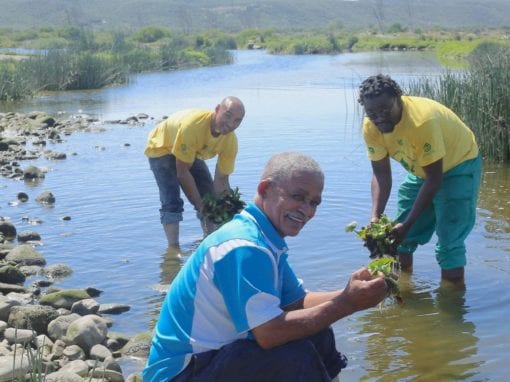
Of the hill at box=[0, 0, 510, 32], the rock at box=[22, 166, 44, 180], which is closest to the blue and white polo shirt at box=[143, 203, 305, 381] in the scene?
the rock at box=[22, 166, 44, 180]

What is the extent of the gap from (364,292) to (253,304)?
497 mm

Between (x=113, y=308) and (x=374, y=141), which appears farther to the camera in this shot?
(x=113, y=308)

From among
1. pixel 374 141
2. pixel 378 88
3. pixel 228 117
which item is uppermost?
pixel 378 88

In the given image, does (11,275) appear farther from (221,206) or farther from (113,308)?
(221,206)

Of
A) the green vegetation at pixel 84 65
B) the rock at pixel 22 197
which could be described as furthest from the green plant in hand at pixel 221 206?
the green vegetation at pixel 84 65

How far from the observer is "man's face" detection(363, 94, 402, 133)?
6109mm

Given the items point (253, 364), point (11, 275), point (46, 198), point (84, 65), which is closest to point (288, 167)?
point (253, 364)

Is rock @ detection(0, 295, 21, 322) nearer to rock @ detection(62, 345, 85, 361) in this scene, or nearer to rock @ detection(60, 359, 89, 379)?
rock @ detection(62, 345, 85, 361)

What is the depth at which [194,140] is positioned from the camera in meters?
7.92

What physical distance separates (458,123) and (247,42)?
73951 mm

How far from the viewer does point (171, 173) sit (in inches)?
335

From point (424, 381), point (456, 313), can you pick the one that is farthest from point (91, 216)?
point (424, 381)

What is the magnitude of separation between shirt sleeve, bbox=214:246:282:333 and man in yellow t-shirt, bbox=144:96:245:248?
12.9 feet

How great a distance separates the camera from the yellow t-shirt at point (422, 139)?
6.31 meters
